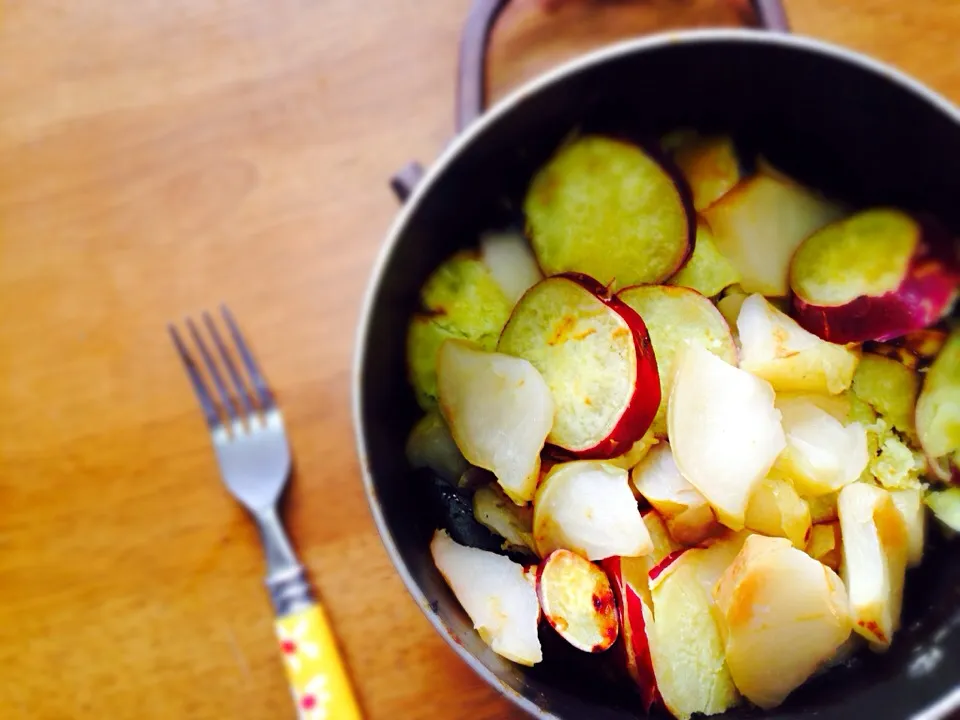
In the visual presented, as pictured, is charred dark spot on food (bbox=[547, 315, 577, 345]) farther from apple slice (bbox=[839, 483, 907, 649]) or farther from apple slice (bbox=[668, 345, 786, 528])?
apple slice (bbox=[839, 483, 907, 649])

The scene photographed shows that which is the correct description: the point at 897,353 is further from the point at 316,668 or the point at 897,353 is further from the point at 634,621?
the point at 316,668

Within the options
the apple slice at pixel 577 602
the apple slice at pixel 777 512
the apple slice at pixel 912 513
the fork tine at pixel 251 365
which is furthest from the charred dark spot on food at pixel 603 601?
the fork tine at pixel 251 365

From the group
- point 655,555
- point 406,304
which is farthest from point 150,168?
point 655,555

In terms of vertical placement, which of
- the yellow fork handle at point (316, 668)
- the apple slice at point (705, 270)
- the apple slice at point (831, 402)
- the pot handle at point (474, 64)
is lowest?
the yellow fork handle at point (316, 668)

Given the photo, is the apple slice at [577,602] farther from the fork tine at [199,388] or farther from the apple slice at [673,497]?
the fork tine at [199,388]

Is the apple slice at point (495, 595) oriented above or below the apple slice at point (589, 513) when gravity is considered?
below

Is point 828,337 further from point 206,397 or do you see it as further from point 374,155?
point 206,397

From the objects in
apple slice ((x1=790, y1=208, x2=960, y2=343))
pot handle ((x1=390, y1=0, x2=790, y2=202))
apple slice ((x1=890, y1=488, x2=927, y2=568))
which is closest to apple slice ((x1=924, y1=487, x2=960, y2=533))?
apple slice ((x1=890, y1=488, x2=927, y2=568))
